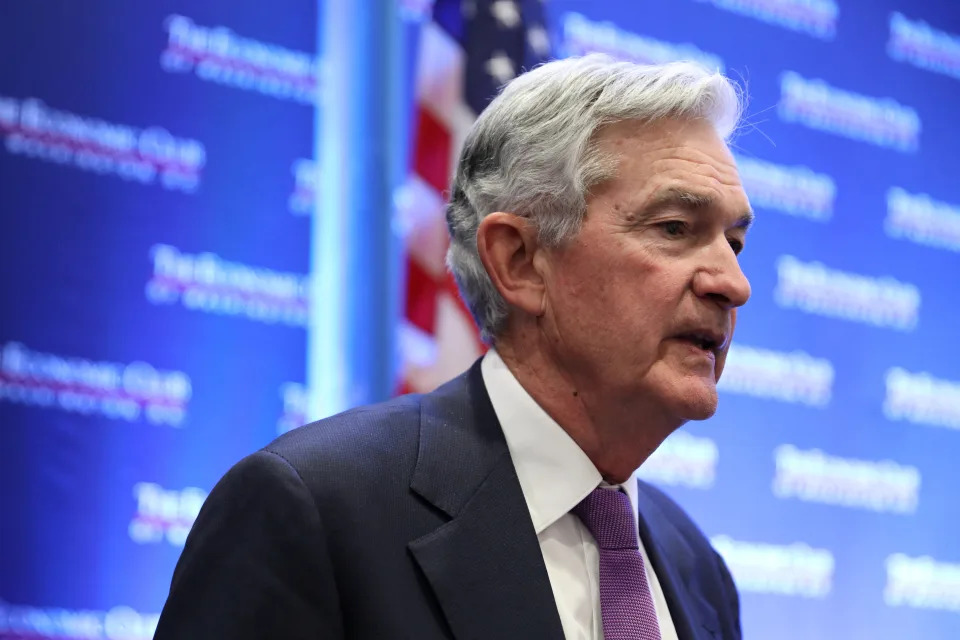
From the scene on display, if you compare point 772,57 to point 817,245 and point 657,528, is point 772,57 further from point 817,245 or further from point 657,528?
point 657,528

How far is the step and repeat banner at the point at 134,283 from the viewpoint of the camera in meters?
3.08

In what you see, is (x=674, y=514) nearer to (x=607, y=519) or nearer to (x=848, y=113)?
(x=607, y=519)

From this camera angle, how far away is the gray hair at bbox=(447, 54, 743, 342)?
1.85 metres

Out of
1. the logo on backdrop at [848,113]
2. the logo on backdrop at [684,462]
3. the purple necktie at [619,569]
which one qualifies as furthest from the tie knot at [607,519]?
the logo on backdrop at [848,113]

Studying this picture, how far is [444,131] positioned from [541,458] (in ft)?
6.67

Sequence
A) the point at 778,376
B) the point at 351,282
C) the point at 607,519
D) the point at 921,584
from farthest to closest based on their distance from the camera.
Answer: the point at 921,584 < the point at 778,376 < the point at 351,282 < the point at 607,519

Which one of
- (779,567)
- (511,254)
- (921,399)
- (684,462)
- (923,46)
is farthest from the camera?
(923,46)

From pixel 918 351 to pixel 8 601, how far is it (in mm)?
3596

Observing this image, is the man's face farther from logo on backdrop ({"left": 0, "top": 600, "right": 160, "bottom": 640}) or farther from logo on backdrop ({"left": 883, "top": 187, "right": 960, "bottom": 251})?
logo on backdrop ({"left": 883, "top": 187, "right": 960, "bottom": 251})

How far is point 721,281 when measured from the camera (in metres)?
1.75

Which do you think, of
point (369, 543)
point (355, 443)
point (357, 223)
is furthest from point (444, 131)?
point (369, 543)

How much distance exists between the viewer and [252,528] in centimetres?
149

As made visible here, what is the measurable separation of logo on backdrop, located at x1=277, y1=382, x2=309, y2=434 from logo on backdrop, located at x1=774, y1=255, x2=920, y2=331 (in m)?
2.01

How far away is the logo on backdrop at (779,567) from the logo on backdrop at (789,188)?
4.38 feet
